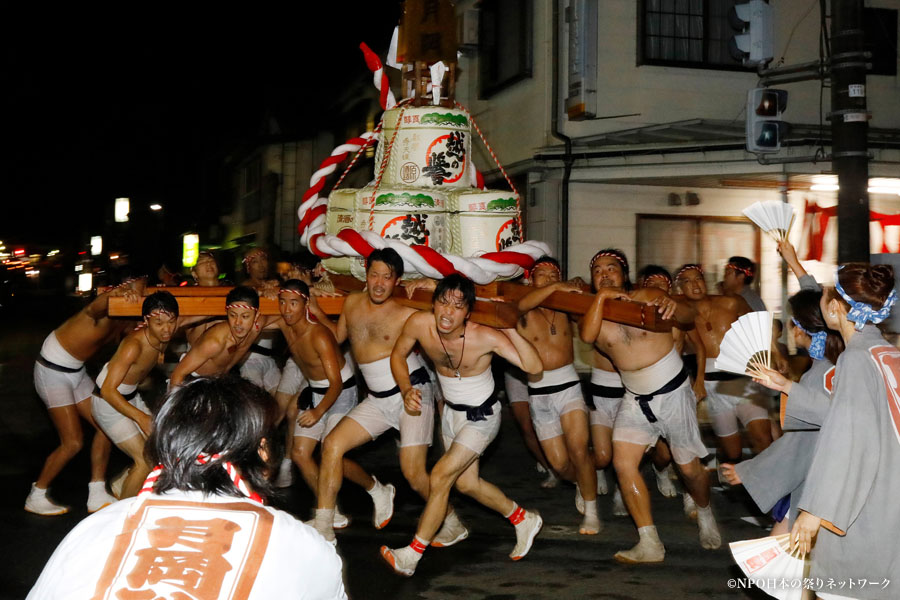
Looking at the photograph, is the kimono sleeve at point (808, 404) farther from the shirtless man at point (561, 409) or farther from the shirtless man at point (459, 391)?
the shirtless man at point (561, 409)

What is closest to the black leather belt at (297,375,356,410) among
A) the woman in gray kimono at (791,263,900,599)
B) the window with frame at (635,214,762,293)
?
the woman in gray kimono at (791,263,900,599)

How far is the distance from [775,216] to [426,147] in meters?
3.03

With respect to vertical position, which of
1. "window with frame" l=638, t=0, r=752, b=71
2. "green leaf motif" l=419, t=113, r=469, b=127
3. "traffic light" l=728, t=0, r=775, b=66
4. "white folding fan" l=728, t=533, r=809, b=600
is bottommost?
"white folding fan" l=728, t=533, r=809, b=600

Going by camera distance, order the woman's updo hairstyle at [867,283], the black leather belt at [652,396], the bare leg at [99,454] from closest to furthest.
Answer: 1. the woman's updo hairstyle at [867,283]
2. the black leather belt at [652,396]
3. the bare leg at [99,454]

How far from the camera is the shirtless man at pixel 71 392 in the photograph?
699 cm

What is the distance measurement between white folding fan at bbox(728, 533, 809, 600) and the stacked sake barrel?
3.43 meters

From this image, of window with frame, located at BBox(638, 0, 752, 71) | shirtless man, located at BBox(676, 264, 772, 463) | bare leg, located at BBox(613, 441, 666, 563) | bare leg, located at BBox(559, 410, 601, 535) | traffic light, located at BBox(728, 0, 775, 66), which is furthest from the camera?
window with frame, located at BBox(638, 0, 752, 71)

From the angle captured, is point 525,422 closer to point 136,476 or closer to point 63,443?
point 136,476

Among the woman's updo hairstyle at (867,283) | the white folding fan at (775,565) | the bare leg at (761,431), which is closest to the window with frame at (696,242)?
the bare leg at (761,431)

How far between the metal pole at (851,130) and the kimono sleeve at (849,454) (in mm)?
3733

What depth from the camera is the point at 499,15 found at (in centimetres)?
1458

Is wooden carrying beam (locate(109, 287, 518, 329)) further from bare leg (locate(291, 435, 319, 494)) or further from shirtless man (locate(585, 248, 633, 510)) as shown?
shirtless man (locate(585, 248, 633, 510))

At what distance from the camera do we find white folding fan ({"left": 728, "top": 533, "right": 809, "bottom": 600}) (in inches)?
137

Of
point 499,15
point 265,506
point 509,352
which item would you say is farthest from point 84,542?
point 499,15
